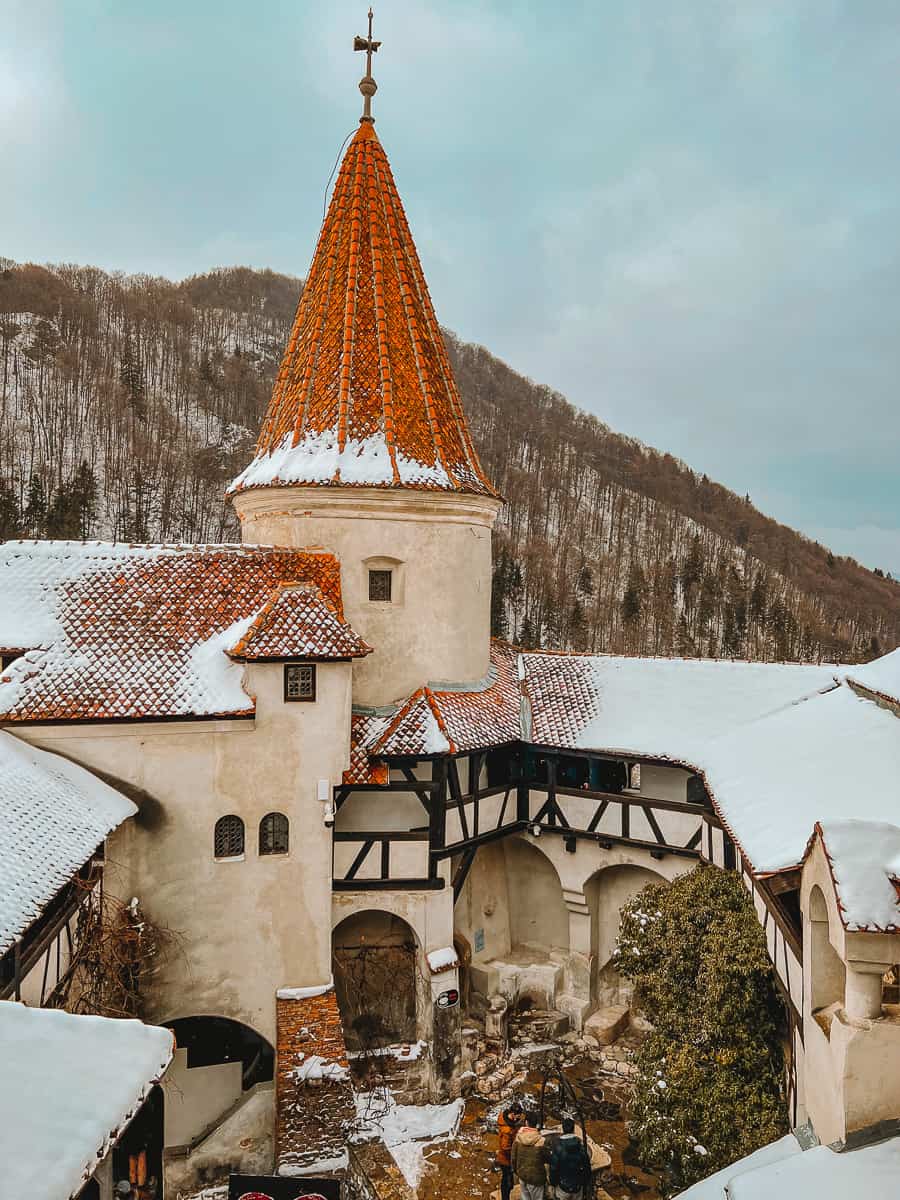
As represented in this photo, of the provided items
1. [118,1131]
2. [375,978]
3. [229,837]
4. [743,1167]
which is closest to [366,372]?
[229,837]

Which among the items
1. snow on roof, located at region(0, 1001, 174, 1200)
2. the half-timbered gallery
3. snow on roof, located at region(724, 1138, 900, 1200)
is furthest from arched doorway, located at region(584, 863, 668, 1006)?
snow on roof, located at region(0, 1001, 174, 1200)

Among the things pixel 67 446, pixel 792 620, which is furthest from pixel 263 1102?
pixel 67 446

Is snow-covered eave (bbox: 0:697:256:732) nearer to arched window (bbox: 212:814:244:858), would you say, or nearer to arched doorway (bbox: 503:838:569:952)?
arched window (bbox: 212:814:244:858)

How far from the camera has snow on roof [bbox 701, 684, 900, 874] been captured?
380 inches

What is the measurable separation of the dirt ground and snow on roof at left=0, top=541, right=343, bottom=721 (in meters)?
7.68

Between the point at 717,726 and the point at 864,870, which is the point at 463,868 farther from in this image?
the point at 864,870

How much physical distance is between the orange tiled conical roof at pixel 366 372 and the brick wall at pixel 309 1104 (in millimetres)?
9217

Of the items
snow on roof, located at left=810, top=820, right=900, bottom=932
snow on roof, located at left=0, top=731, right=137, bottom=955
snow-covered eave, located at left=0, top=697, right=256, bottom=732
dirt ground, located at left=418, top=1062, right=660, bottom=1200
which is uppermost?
snow-covered eave, located at left=0, top=697, right=256, bottom=732

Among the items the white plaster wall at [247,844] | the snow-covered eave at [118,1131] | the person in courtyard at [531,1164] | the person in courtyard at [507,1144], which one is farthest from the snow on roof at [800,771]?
the white plaster wall at [247,844]

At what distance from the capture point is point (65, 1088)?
548cm

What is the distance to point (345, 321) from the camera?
17.5m

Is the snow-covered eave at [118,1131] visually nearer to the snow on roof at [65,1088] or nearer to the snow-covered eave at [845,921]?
the snow on roof at [65,1088]

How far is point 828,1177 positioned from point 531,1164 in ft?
17.3

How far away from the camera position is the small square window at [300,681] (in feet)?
47.3
